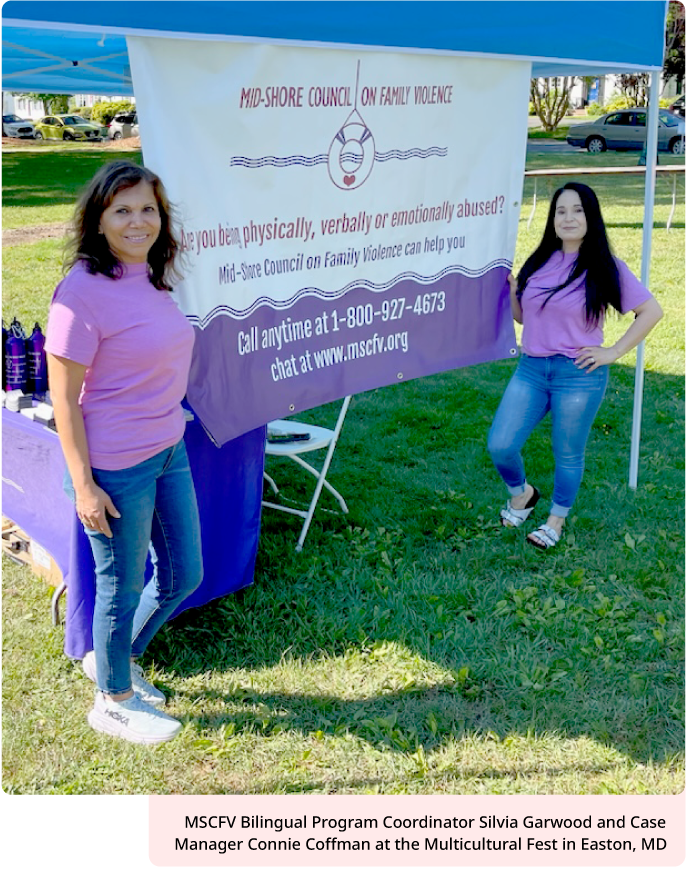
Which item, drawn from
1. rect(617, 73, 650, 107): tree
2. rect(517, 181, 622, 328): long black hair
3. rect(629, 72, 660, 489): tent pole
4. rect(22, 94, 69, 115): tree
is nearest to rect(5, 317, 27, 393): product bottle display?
rect(517, 181, 622, 328): long black hair

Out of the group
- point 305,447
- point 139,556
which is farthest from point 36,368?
point 139,556

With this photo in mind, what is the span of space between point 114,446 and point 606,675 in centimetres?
189

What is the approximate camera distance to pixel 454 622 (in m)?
3.60

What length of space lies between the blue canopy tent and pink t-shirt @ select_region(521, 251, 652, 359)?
685 mm

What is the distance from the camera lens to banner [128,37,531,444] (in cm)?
286

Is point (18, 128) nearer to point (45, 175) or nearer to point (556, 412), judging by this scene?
point (45, 175)

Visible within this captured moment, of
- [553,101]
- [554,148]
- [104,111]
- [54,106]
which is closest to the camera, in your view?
[104,111]

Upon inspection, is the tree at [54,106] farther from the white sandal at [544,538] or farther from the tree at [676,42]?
the white sandal at [544,538]

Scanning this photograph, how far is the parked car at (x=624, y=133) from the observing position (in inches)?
800

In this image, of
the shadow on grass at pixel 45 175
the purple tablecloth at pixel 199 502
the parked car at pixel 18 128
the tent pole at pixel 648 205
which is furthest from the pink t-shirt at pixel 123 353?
the parked car at pixel 18 128

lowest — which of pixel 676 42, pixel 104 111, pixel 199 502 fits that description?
pixel 199 502

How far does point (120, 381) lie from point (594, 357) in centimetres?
215

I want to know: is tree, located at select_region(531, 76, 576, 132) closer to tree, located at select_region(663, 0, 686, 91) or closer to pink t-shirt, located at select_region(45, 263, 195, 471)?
tree, located at select_region(663, 0, 686, 91)

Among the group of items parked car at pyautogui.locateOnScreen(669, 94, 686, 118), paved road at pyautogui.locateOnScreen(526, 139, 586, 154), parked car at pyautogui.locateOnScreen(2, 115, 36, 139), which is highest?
parked car at pyautogui.locateOnScreen(669, 94, 686, 118)
